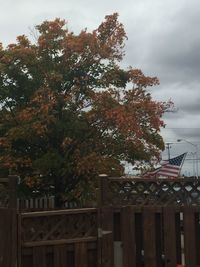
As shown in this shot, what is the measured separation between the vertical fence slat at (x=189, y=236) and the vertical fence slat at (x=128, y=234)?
2.78 feet

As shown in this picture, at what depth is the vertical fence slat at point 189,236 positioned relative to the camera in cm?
788

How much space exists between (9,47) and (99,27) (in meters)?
2.67

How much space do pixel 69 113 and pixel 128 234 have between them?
631cm

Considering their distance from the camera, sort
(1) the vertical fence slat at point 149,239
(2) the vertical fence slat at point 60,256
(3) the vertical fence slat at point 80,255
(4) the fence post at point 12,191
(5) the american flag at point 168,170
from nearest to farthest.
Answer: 1. (4) the fence post at point 12,191
2. (2) the vertical fence slat at point 60,256
3. (3) the vertical fence slat at point 80,255
4. (1) the vertical fence slat at point 149,239
5. (5) the american flag at point 168,170

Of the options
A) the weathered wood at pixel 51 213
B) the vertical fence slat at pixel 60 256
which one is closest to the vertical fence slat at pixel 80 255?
the vertical fence slat at pixel 60 256

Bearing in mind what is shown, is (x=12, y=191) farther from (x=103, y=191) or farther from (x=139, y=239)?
(x=139, y=239)

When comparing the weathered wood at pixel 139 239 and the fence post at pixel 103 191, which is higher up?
the fence post at pixel 103 191

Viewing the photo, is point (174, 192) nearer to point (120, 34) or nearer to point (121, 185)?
point (121, 185)

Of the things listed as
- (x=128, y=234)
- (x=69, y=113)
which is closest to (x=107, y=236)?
(x=128, y=234)

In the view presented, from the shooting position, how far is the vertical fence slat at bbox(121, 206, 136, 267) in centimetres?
771

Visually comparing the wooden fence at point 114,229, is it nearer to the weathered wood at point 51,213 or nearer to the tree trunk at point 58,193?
the weathered wood at point 51,213

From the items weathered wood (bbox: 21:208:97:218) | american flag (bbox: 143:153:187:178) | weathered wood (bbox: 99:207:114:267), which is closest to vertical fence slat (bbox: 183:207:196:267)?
weathered wood (bbox: 99:207:114:267)

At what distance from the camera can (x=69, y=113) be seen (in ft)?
44.5

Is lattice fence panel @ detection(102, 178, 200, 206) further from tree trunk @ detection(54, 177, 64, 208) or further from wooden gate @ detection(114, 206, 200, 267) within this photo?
tree trunk @ detection(54, 177, 64, 208)
